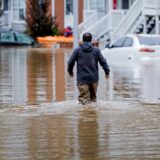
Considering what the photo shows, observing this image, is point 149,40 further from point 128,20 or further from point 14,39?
point 14,39

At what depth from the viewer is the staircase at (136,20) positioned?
44.9m

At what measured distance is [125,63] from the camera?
1168 inches

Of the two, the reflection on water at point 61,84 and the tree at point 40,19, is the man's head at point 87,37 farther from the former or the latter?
the tree at point 40,19

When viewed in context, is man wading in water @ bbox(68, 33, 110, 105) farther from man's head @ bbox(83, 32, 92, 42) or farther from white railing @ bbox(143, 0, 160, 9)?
white railing @ bbox(143, 0, 160, 9)

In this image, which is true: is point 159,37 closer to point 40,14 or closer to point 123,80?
point 123,80

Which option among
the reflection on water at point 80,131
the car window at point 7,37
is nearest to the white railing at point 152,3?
the car window at point 7,37

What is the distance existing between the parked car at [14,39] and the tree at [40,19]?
354 cm

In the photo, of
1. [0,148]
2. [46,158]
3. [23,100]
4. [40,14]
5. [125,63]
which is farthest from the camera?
[40,14]

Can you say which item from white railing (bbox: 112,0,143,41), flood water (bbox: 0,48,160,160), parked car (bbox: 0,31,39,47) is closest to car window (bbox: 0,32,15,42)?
parked car (bbox: 0,31,39,47)

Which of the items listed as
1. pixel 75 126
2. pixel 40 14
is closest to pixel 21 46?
pixel 40 14

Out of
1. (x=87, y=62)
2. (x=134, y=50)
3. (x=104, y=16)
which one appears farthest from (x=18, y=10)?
(x=87, y=62)

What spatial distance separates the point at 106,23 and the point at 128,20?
4370 millimetres

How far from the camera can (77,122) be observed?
12.3m

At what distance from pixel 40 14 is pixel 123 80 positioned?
3720 centimetres
